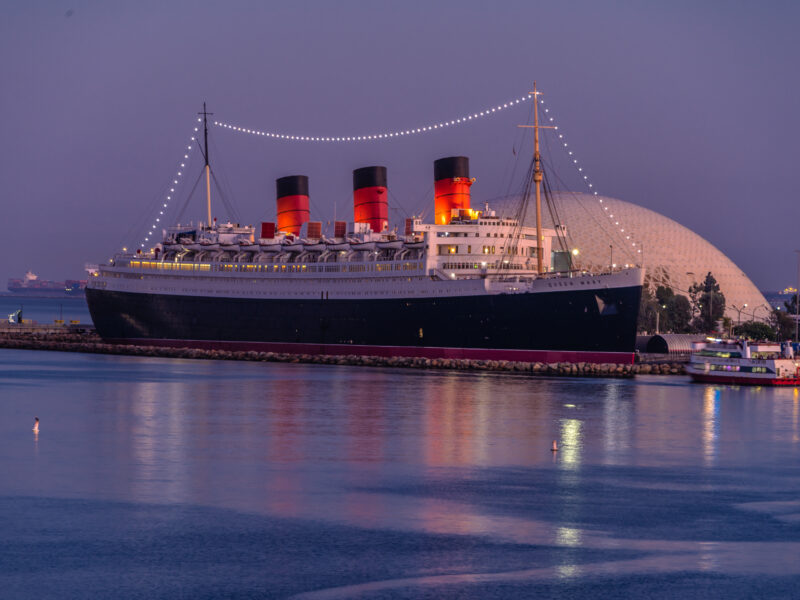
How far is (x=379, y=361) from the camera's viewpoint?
75312mm

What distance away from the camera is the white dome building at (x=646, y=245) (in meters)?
130

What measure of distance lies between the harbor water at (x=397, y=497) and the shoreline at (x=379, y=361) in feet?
50.1

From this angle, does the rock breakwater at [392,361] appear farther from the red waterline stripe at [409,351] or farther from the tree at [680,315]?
the tree at [680,315]

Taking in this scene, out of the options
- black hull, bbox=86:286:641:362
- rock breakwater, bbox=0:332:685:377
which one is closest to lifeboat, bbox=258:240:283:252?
black hull, bbox=86:286:641:362

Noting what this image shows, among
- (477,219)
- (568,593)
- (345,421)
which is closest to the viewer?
(568,593)

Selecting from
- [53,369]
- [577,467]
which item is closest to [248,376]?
[53,369]

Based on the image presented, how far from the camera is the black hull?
68250 millimetres

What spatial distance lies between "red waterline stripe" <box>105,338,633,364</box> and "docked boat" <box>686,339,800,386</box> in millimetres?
4858

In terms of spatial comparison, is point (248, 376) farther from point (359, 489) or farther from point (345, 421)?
point (359, 489)

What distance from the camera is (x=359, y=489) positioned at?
28578 mm

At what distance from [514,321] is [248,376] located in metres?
18.3

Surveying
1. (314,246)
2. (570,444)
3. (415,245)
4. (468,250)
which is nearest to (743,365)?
(468,250)

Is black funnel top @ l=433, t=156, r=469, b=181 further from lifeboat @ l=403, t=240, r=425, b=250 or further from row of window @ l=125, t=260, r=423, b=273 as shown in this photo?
row of window @ l=125, t=260, r=423, b=273

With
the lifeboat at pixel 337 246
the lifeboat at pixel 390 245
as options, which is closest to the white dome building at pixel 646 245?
the lifeboat at pixel 337 246
